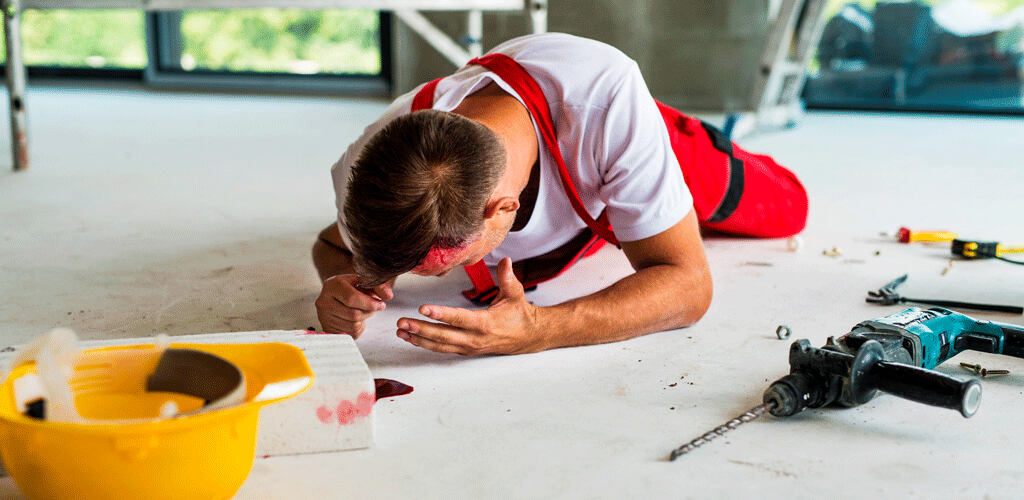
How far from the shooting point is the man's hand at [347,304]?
1.52 meters

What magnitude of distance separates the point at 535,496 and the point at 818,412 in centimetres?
48

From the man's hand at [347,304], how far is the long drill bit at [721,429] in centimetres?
58

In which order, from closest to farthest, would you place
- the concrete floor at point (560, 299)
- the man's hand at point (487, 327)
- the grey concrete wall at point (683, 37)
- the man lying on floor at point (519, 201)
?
the concrete floor at point (560, 299), the man lying on floor at point (519, 201), the man's hand at point (487, 327), the grey concrete wall at point (683, 37)

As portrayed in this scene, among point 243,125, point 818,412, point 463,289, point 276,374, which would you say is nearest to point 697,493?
point 818,412

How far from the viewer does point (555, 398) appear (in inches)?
54.7

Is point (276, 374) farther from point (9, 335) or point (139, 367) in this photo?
point (9, 335)

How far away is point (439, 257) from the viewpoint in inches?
52.0

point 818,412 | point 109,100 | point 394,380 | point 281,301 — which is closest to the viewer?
point 818,412

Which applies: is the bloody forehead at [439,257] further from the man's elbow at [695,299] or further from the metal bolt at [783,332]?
the metal bolt at [783,332]

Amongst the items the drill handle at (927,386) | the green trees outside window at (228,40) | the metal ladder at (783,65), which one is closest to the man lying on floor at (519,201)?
the drill handle at (927,386)

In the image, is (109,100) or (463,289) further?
(109,100)

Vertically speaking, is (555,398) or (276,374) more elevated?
(276,374)

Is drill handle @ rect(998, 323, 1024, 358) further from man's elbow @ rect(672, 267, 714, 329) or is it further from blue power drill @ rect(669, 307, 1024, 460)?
man's elbow @ rect(672, 267, 714, 329)

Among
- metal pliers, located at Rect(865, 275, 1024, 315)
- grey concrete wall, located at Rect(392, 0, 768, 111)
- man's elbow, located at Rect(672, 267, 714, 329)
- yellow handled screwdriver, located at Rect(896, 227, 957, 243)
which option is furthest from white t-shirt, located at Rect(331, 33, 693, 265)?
grey concrete wall, located at Rect(392, 0, 768, 111)
